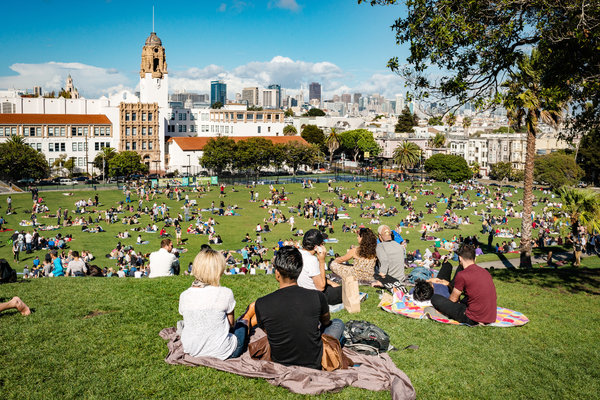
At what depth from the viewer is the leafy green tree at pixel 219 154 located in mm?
71500

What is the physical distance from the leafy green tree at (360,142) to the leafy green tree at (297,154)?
17045 mm

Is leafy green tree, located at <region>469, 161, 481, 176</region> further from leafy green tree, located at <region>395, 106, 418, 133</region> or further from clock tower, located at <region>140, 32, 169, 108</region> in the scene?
clock tower, located at <region>140, 32, 169, 108</region>

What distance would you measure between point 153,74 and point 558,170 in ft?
231

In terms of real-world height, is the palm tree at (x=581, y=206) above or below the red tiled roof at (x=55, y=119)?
below

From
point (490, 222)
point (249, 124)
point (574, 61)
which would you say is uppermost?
point (249, 124)

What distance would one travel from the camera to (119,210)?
40375 millimetres

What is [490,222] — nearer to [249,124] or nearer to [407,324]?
[407,324]

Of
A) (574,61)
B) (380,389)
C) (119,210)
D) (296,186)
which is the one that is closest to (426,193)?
(296,186)

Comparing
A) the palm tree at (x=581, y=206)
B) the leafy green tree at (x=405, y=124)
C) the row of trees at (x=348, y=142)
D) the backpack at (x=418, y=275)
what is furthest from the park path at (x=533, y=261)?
the leafy green tree at (x=405, y=124)

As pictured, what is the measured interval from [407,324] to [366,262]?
2202 mm

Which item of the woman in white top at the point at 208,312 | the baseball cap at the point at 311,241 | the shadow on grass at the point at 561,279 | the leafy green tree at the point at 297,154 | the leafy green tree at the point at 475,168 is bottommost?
the shadow on grass at the point at 561,279

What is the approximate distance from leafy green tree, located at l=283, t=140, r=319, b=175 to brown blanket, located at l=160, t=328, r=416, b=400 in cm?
7169

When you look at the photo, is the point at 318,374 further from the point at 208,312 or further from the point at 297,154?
the point at 297,154

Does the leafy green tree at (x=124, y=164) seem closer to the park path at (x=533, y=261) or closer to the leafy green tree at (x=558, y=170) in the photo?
the park path at (x=533, y=261)
